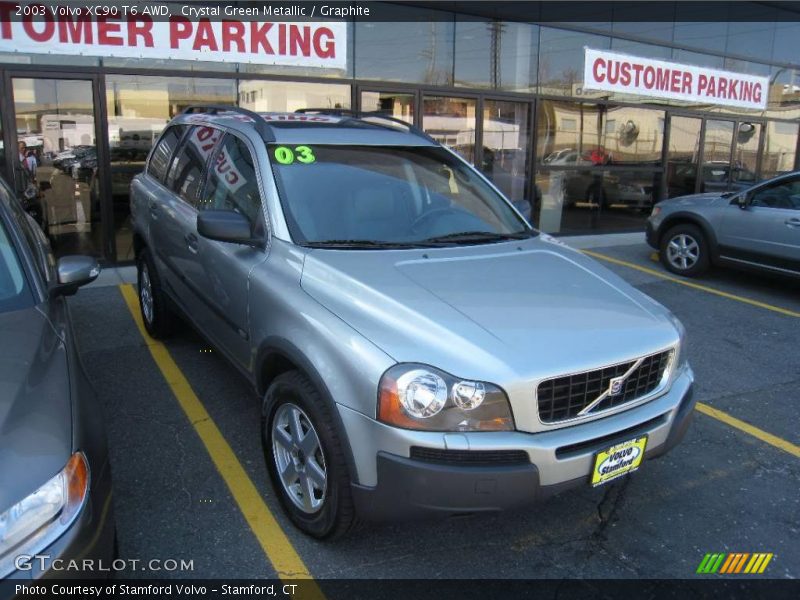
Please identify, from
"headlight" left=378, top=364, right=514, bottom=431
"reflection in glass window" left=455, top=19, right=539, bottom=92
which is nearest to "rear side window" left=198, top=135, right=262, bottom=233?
"headlight" left=378, top=364, right=514, bottom=431

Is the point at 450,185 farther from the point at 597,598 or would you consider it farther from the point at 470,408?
the point at 597,598

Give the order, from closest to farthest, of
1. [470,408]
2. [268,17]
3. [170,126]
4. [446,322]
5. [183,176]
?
[470,408] < [446,322] < [183,176] < [170,126] < [268,17]

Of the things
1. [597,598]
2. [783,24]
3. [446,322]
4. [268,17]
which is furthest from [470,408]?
[783,24]

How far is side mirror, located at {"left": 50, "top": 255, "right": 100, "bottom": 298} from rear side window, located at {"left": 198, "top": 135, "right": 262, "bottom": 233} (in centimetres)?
83

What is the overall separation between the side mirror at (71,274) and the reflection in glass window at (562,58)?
9.09 meters

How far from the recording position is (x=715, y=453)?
3.86 metres

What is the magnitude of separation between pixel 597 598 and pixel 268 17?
25.7 feet

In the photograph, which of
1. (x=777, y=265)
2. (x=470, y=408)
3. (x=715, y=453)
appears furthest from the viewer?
(x=777, y=265)

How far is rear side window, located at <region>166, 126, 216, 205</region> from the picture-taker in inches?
167

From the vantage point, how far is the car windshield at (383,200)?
338 centimetres

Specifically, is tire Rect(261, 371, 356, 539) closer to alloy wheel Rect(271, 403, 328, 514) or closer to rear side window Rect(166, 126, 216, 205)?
alloy wheel Rect(271, 403, 328, 514)

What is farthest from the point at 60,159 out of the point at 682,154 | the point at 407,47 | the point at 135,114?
the point at 682,154

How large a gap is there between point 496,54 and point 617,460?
889 cm
